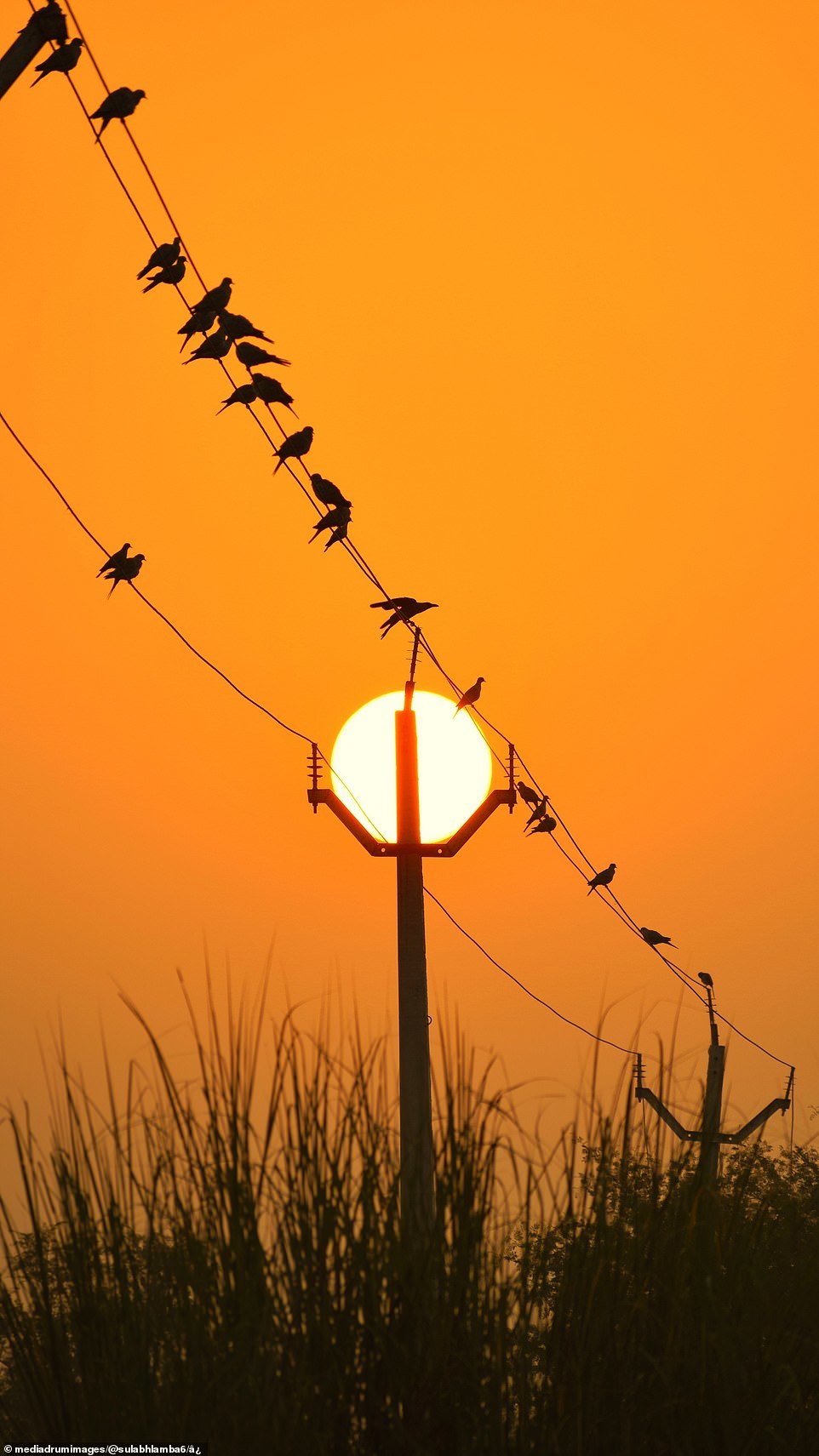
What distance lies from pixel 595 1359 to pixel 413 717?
19.5 ft

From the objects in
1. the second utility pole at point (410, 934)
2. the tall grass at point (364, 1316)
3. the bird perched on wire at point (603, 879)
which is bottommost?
the tall grass at point (364, 1316)

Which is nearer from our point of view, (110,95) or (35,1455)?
(35,1455)

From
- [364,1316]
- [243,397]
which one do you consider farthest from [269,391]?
[364,1316]

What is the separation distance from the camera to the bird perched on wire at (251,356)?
7.33m

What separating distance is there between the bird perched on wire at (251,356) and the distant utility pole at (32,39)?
1750 mm

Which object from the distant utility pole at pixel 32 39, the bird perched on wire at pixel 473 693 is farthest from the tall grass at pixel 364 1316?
the bird perched on wire at pixel 473 693

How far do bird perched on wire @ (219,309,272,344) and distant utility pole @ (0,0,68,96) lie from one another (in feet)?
5.21

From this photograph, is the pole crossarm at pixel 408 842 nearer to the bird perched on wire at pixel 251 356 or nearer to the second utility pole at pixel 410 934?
the second utility pole at pixel 410 934

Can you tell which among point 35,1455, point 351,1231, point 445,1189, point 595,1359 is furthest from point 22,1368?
point 595,1359

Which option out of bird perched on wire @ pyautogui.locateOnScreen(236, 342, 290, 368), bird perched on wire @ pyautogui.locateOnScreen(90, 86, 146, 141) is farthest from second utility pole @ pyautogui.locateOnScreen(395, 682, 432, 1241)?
bird perched on wire @ pyautogui.locateOnScreen(90, 86, 146, 141)

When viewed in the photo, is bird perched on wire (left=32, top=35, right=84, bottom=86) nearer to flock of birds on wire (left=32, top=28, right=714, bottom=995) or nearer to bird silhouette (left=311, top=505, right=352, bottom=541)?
flock of birds on wire (left=32, top=28, right=714, bottom=995)

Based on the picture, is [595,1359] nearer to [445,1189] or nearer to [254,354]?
[445,1189]

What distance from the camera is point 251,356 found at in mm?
7367

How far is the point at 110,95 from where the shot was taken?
6332 millimetres
